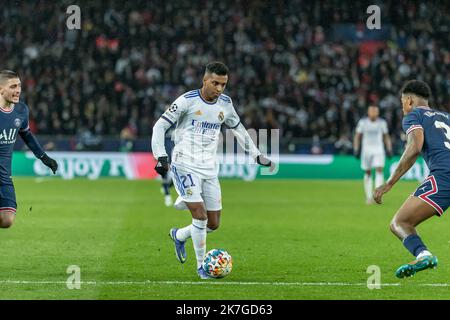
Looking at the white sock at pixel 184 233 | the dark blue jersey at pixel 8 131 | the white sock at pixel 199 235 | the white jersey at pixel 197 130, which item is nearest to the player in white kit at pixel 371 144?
the white sock at pixel 184 233

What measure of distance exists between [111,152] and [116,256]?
16.9m

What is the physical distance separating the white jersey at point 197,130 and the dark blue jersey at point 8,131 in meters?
1.59

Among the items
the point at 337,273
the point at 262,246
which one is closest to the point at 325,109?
the point at 262,246

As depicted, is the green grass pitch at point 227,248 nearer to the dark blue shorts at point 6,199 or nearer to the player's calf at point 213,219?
the player's calf at point 213,219

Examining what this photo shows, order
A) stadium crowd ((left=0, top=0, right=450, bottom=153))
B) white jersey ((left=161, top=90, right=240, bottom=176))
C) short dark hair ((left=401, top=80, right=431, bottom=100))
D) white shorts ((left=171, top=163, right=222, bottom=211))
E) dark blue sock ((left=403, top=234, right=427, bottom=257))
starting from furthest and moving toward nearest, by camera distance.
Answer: stadium crowd ((left=0, top=0, right=450, bottom=153)), white jersey ((left=161, top=90, right=240, bottom=176)), white shorts ((left=171, top=163, right=222, bottom=211)), short dark hair ((left=401, top=80, right=431, bottom=100)), dark blue sock ((left=403, top=234, right=427, bottom=257))

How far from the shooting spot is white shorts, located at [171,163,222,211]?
1005 centimetres

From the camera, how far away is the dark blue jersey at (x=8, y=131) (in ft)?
32.1

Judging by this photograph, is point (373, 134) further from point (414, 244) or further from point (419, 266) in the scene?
point (419, 266)

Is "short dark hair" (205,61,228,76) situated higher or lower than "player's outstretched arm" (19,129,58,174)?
higher

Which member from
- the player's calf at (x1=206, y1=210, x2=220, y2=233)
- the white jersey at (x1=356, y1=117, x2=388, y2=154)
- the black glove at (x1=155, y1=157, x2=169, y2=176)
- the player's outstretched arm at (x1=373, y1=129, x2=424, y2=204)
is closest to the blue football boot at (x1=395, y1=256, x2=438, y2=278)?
the player's outstretched arm at (x1=373, y1=129, x2=424, y2=204)

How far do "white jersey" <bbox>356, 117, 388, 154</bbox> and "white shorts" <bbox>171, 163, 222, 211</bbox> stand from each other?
11.2 metres

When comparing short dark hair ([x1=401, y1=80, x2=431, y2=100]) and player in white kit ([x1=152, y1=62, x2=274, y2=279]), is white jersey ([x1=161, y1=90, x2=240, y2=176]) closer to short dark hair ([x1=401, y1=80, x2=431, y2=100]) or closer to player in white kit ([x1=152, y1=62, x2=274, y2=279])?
player in white kit ([x1=152, y1=62, x2=274, y2=279])

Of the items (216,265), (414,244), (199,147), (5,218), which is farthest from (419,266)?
(5,218)

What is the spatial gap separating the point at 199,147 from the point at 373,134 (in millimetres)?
11526
